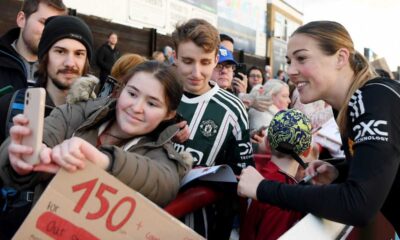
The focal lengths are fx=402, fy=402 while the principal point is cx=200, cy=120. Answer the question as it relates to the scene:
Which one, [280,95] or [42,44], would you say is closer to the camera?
[42,44]

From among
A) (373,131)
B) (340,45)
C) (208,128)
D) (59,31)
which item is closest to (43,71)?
(59,31)

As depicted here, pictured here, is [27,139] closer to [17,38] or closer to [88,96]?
[88,96]

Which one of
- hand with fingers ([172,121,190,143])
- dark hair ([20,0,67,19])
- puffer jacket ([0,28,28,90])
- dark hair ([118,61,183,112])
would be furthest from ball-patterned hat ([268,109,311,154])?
dark hair ([20,0,67,19])

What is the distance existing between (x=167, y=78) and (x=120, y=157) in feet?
1.78

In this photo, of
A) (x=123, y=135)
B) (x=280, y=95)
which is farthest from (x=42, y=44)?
(x=280, y=95)

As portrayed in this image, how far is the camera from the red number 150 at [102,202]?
113 cm

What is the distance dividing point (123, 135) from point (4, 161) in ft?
1.61

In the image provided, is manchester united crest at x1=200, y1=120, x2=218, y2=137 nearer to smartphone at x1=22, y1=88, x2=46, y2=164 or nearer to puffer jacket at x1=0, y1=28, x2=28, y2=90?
puffer jacket at x1=0, y1=28, x2=28, y2=90

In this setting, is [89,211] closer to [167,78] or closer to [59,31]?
[167,78]

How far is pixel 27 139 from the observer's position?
1.12 metres

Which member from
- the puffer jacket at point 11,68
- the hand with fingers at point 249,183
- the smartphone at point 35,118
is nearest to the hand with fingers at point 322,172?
the hand with fingers at point 249,183

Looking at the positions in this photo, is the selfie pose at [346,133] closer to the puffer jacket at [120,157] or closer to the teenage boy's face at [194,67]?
the puffer jacket at [120,157]

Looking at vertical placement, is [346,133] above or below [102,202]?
above

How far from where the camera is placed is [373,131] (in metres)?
1.34
